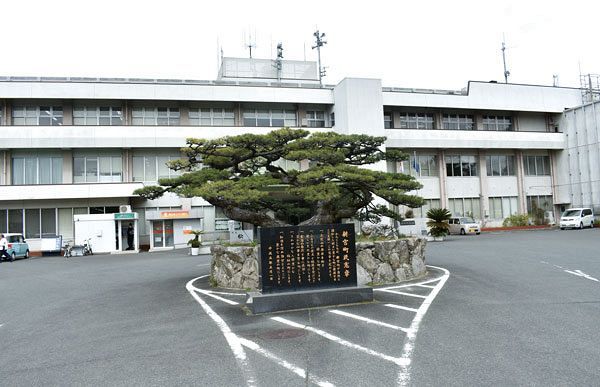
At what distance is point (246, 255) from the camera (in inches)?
436

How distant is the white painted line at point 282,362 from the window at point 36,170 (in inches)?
1130

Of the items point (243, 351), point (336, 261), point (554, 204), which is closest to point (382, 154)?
point (336, 261)

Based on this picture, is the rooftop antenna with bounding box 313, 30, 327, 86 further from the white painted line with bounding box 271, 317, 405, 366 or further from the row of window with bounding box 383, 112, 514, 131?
the white painted line with bounding box 271, 317, 405, 366

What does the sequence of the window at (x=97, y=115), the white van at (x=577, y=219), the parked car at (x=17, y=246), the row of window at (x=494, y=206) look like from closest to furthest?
the parked car at (x=17, y=246) < the window at (x=97, y=115) < the white van at (x=577, y=219) < the row of window at (x=494, y=206)

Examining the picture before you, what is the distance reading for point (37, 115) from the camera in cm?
3069

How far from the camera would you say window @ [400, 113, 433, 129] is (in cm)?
3722

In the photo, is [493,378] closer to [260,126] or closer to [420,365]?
[420,365]

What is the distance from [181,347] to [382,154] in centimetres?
844

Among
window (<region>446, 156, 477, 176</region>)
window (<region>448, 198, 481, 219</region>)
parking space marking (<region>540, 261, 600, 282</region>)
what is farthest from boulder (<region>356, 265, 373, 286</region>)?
window (<region>446, 156, 477, 176</region>)

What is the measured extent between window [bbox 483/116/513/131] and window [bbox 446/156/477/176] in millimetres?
3411

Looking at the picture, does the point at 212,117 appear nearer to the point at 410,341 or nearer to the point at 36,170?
the point at 36,170

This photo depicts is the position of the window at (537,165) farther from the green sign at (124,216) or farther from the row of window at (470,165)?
the green sign at (124,216)

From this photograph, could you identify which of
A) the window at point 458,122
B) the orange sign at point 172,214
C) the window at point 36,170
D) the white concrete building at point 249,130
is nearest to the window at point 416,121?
the white concrete building at point 249,130

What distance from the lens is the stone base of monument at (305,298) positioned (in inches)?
325
